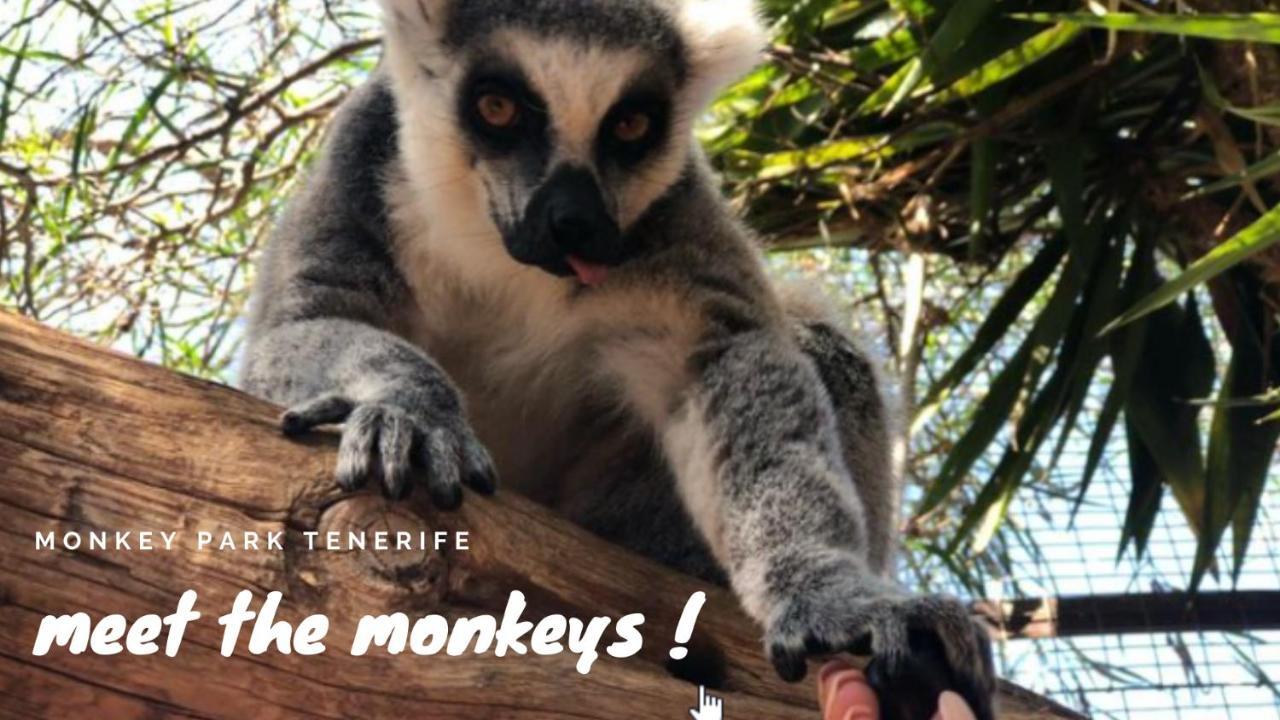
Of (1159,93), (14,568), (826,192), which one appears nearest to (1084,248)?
(1159,93)

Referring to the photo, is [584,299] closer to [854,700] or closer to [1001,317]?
[854,700]

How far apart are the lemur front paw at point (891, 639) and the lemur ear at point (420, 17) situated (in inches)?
58.5

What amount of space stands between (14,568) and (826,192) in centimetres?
342

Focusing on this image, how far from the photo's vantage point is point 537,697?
91.7 inches

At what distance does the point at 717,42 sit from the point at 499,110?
602 millimetres

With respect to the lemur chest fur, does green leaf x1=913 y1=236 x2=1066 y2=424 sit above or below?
above

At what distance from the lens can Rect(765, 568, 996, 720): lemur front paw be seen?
88.3 inches

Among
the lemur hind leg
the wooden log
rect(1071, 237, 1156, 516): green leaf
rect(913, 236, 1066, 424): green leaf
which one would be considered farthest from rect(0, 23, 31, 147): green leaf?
rect(1071, 237, 1156, 516): green leaf

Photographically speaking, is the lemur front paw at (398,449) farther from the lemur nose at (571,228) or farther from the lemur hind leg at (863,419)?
the lemur hind leg at (863,419)

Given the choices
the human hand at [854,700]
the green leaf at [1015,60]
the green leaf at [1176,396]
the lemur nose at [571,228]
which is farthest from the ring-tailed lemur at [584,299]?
the green leaf at [1176,396]

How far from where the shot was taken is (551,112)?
10.2 ft

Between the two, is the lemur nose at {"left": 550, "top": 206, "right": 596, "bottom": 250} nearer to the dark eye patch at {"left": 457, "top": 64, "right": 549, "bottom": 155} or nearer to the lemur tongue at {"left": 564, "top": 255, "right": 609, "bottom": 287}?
the lemur tongue at {"left": 564, "top": 255, "right": 609, "bottom": 287}

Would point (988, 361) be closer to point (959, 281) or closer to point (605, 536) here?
point (959, 281)

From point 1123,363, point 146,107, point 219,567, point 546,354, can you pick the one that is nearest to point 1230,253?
point 546,354
